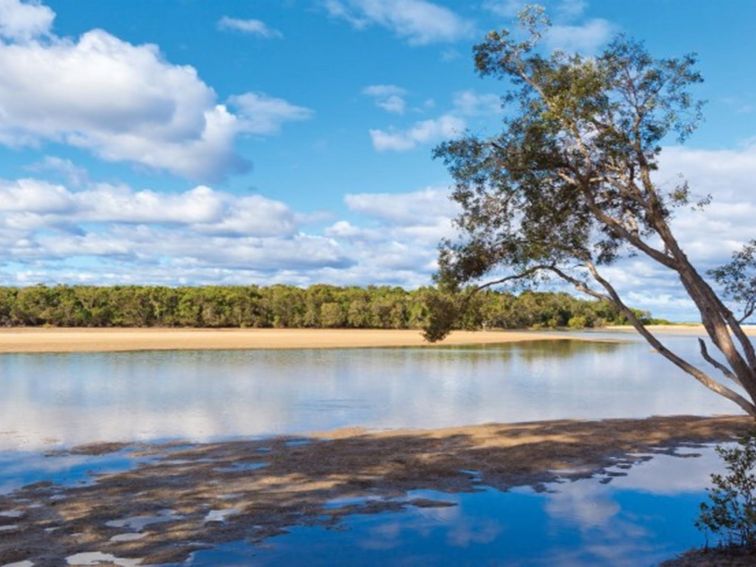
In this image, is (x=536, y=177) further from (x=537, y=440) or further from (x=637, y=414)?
(x=637, y=414)

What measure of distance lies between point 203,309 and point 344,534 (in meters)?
121

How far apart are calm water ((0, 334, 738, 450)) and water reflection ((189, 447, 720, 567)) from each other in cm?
1088

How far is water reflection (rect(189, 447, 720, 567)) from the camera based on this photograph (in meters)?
11.6

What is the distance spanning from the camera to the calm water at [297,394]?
2569 centimetres

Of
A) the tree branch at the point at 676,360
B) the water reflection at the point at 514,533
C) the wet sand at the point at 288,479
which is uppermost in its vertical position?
the tree branch at the point at 676,360

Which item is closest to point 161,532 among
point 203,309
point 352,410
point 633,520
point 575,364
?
point 633,520

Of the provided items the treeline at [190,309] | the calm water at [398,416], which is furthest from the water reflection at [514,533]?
the treeline at [190,309]

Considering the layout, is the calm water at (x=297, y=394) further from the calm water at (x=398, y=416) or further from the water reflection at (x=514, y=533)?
the water reflection at (x=514, y=533)

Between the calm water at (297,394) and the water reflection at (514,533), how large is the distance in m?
10.9

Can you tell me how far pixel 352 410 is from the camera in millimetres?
29953

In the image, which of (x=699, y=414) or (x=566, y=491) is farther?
(x=699, y=414)

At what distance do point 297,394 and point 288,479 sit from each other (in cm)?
1834

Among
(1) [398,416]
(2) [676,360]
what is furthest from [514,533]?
(1) [398,416]

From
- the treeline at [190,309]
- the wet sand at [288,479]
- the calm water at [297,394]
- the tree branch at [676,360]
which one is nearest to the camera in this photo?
the tree branch at [676,360]
